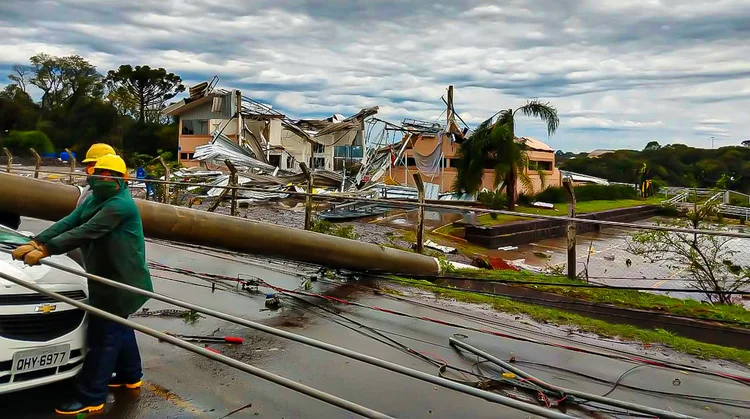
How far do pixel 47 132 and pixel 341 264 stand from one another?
130 ft

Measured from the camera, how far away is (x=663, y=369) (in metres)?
5.59

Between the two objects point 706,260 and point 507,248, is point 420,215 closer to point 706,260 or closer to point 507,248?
point 706,260

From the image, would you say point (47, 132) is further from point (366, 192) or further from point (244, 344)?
point (244, 344)

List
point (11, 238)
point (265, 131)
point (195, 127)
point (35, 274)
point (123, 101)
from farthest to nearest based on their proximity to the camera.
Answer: point (123, 101), point (195, 127), point (265, 131), point (11, 238), point (35, 274)

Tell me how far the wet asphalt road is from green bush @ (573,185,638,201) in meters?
38.3

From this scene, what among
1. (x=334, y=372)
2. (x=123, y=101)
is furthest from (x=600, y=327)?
(x=123, y=101)

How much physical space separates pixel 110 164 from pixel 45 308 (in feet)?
3.35

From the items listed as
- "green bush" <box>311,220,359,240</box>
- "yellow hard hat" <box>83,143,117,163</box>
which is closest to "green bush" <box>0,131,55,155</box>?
"green bush" <box>311,220,359,240</box>

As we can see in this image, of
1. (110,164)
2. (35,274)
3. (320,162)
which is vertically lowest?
(35,274)

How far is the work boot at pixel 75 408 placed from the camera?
151 inches

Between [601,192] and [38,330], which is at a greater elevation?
[601,192]

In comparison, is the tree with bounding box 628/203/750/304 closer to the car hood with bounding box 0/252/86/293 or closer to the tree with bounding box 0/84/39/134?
the car hood with bounding box 0/252/86/293

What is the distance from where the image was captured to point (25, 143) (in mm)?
30391

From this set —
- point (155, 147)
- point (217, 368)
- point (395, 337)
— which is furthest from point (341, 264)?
point (155, 147)
